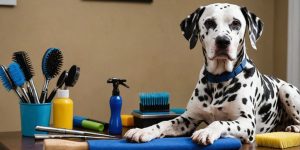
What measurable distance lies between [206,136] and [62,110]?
0.54 metres

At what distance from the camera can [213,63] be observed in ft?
4.50

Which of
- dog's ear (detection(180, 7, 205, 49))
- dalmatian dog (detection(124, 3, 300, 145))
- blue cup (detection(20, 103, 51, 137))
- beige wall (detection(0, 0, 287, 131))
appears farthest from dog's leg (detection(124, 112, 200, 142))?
beige wall (detection(0, 0, 287, 131))

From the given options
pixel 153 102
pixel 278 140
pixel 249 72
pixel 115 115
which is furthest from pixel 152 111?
pixel 278 140

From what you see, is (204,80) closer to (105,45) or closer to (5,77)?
(5,77)

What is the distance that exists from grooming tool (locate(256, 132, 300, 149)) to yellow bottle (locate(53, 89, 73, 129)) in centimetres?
Answer: 59

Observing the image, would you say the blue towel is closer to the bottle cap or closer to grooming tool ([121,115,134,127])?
the bottle cap

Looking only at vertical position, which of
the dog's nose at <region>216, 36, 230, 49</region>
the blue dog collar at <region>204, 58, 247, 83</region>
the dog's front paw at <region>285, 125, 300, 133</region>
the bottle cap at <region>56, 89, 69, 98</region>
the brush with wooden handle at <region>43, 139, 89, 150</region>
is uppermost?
the dog's nose at <region>216, 36, 230, 49</region>

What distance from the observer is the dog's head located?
1.32 meters

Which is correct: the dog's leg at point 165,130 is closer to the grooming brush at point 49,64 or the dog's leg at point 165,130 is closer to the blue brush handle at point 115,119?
the blue brush handle at point 115,119

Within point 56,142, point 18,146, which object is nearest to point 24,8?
point 18,146

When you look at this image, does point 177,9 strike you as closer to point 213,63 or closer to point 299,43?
point 299,43

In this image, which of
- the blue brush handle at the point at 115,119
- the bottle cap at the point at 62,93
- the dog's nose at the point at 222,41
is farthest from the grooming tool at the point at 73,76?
the dog's nose at the point at 222,41

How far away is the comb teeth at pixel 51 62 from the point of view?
1.47 m

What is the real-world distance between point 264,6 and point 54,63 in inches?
55.2
